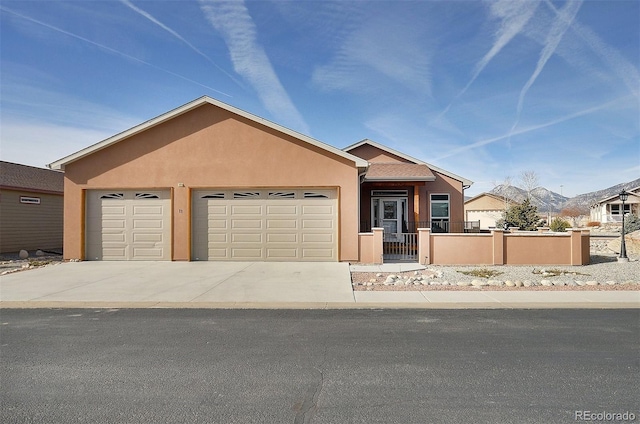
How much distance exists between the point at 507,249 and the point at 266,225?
867cm

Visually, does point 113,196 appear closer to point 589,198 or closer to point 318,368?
point 318,368

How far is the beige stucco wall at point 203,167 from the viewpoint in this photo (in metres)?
13.3

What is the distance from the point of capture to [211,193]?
13.7 metres

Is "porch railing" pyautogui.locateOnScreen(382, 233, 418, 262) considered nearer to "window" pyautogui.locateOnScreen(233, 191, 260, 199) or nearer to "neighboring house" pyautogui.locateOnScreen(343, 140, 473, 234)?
"neighboring house" pyautogui.locateOnScreen(343, 140, 473, 234)

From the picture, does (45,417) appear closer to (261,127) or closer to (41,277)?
(41,277)

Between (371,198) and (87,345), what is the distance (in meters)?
14.6

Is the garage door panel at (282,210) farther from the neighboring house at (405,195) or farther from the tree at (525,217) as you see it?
the tree at (525,217)

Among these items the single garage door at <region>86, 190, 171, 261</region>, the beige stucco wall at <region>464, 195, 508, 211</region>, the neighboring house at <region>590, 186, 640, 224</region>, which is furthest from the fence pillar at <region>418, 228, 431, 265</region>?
the neighboring house at <region>590, 186, 640, 224</region>

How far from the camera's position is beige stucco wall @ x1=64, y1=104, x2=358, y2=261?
1332 cm

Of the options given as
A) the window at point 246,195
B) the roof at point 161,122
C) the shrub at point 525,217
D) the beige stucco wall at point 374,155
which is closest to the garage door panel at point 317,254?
the window at point 246,195

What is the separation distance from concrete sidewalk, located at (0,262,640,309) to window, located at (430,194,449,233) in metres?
9.34

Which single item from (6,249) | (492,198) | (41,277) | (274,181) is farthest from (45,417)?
(492,198)

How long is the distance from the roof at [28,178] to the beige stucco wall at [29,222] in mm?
322

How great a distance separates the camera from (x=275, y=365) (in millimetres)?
4449
